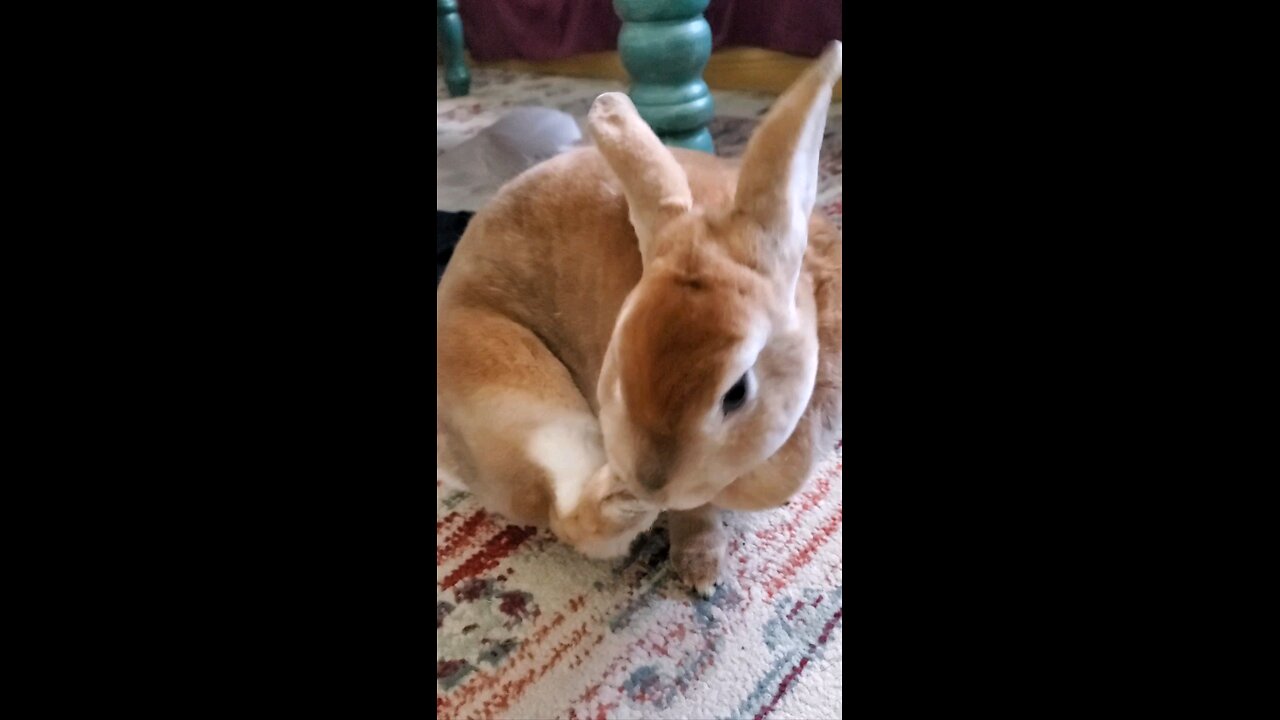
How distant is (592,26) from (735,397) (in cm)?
189

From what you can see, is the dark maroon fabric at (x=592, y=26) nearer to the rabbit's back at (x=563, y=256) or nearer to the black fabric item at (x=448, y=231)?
the black fabric item at (x=448, y=231)

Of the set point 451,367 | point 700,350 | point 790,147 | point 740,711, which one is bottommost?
point 740,711

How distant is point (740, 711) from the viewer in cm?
77

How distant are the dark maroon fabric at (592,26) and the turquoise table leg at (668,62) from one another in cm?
43

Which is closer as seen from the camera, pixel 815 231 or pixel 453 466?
pixel 815 231

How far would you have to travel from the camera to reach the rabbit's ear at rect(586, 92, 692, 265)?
0.68 m

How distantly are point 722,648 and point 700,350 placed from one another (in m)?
0.40

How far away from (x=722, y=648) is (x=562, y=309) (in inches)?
15.2
